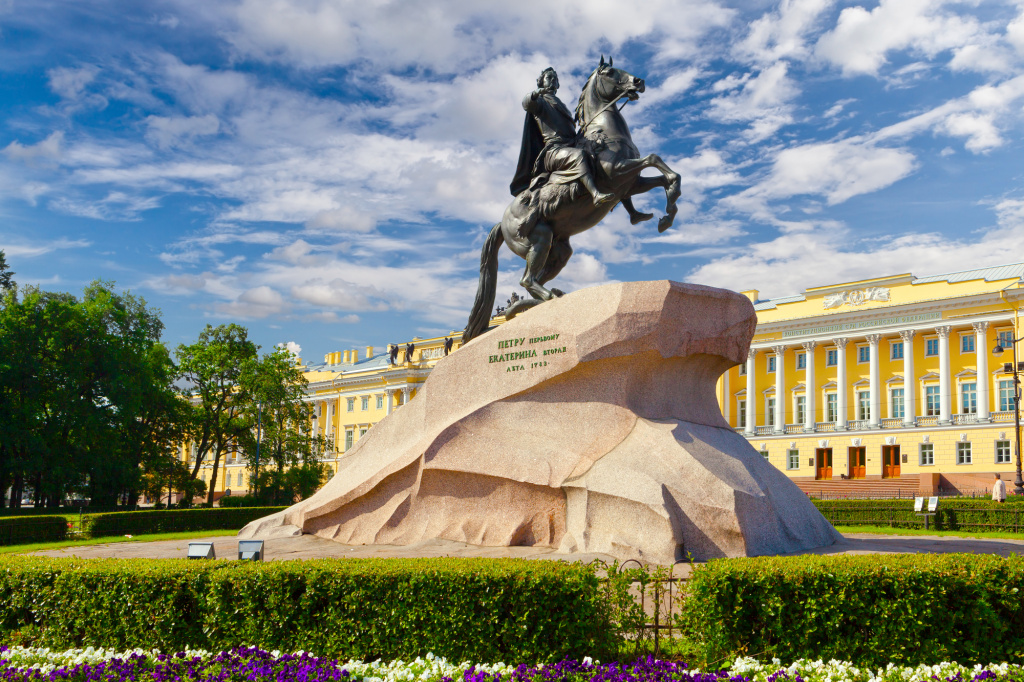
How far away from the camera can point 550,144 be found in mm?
12875

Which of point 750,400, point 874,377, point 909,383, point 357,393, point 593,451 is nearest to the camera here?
point 593,451

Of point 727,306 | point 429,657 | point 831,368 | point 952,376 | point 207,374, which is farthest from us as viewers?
point 831,368

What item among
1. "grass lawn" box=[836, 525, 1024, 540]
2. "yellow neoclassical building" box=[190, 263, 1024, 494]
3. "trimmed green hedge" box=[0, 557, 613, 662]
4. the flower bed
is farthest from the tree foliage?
the flower bed

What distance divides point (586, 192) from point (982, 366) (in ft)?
165

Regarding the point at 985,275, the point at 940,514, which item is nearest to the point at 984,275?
the point at 985,275

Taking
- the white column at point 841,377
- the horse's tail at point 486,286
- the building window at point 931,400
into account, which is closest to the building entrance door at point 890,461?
the building window at point 931,400

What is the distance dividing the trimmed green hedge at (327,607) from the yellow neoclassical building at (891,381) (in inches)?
1881

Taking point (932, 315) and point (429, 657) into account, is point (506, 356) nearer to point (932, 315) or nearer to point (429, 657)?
point (429, 657)

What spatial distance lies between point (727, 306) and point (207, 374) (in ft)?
125

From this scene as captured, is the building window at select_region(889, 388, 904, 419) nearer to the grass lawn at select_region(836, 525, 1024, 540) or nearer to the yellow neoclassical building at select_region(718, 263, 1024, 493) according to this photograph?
the yellow neoclassical building at select_region(718, 263, 1024, 493)

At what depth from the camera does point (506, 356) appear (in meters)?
11.4

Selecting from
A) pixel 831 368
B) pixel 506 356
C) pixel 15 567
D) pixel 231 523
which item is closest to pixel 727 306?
pixel 506 356

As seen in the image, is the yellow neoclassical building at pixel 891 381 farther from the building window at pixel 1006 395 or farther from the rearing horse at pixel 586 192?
the rearing horse at pixel 586 192

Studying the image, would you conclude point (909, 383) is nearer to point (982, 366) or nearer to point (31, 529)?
point (982, 366)
